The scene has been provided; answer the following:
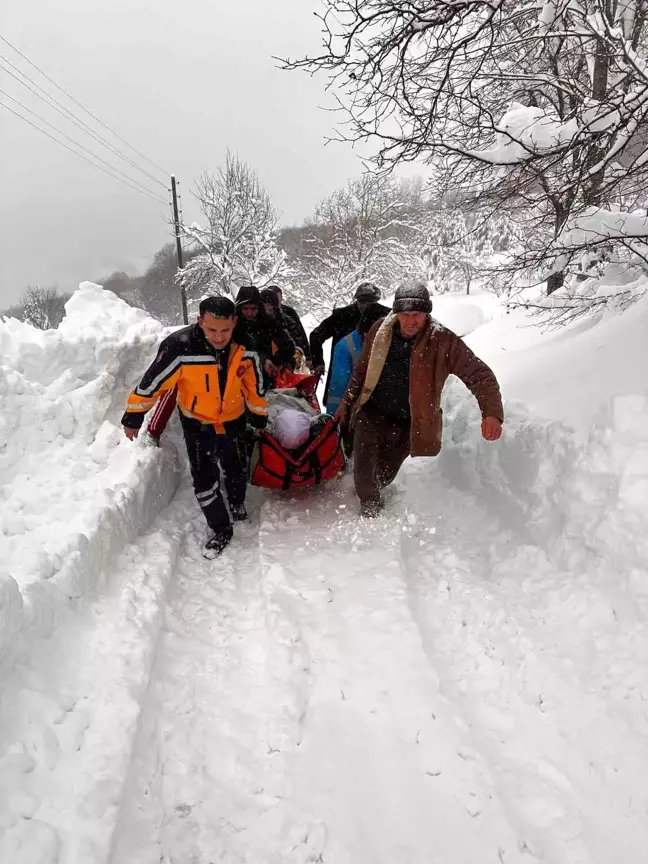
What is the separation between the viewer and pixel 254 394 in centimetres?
408

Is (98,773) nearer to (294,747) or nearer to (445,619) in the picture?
(294,747)

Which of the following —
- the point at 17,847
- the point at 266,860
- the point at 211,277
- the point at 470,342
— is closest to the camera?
the point at 17,847

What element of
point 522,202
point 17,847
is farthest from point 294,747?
point 522,202

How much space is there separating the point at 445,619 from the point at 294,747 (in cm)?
122

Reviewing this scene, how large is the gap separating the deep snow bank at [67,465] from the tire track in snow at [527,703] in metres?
2.03

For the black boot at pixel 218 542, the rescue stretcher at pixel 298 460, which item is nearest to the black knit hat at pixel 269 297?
the rescue stretcher at pixel 298 460

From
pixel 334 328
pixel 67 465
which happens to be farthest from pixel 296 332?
pixel 67 465

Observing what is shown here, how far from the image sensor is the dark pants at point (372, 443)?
4234mm

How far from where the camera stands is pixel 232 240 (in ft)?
77.6

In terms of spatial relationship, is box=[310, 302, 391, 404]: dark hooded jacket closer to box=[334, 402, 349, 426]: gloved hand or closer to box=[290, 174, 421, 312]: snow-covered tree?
box=[334, 402, 349, 426]: gloved hand

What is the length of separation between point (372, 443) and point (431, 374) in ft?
2.50

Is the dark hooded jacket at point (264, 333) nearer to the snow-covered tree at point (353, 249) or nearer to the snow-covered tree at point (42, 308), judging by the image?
the snow-covered tree at point (353, 249)

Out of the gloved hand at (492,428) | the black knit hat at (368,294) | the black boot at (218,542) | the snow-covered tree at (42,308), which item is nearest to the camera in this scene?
the gloved hand at (492,428)

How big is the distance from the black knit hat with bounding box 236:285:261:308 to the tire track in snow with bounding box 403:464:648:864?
112 inches
